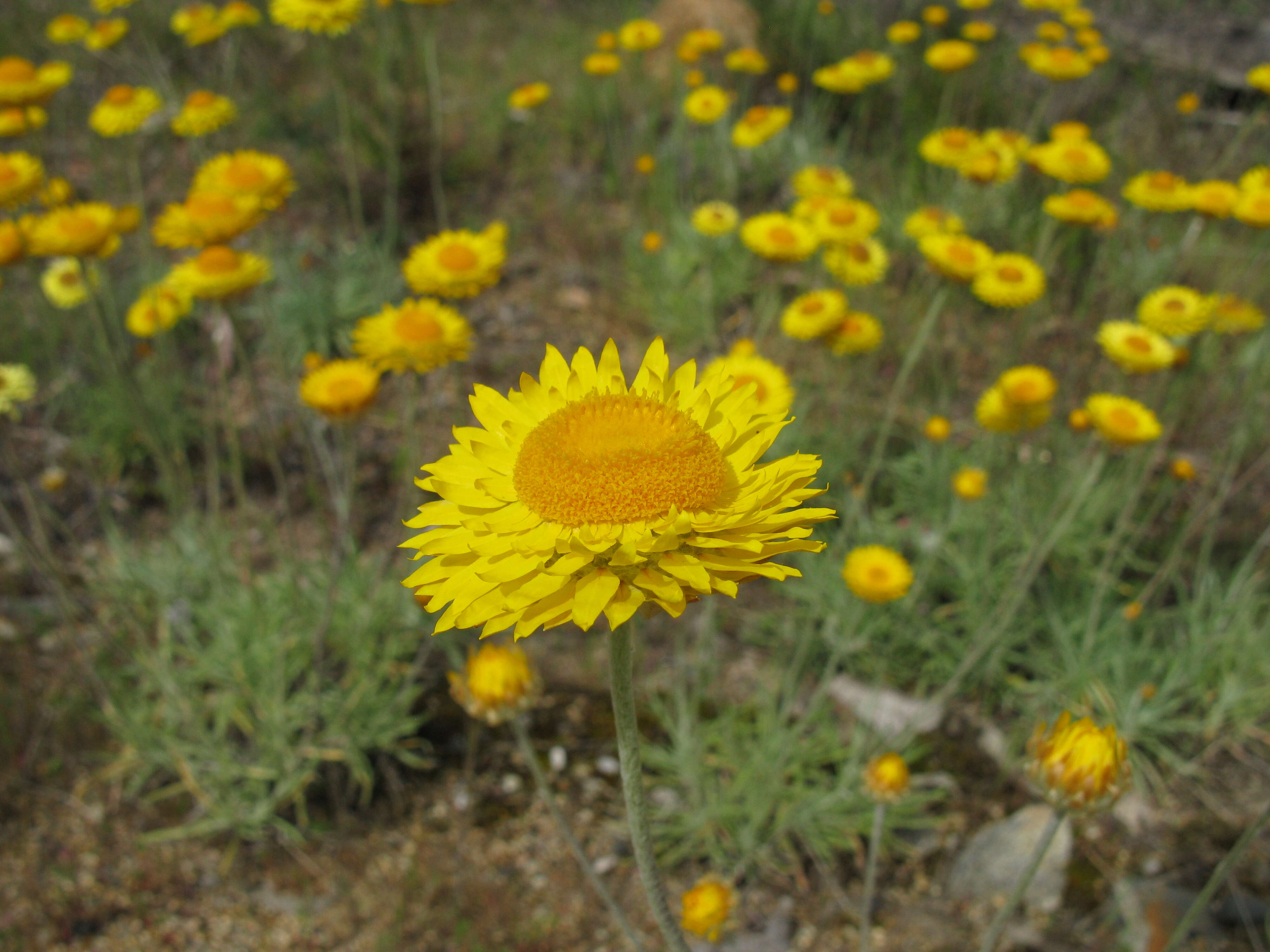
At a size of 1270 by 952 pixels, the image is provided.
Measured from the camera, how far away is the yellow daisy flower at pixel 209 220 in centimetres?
264

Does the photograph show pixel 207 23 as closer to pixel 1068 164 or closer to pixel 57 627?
pixel 57 627

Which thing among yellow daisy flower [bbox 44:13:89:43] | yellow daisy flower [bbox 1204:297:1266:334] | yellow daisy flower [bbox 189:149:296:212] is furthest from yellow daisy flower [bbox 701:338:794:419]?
yellow daisy flower [bbox 44:13:89:43]

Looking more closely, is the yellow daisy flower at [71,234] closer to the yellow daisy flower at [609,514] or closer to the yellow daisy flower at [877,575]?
the yellow daisy flower at [609,514]

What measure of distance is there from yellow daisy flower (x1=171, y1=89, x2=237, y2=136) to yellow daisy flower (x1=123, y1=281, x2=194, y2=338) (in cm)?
66

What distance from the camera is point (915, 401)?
15.0ft

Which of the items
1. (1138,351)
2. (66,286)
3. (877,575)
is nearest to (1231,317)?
(1138,351)

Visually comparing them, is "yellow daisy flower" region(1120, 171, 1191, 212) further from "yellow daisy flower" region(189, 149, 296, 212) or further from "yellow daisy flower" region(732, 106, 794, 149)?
"yellow daisy flower" region(189, 149, 296, 212)

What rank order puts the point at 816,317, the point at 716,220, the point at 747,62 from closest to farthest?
the point at 816,317, the point at 716,220, the point at 747,62

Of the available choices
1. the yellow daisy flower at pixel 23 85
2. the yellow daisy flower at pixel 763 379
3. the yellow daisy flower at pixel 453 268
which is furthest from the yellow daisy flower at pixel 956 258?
the yellow daisy flower at pixel 23 85

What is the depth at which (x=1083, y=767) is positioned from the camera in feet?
5.08

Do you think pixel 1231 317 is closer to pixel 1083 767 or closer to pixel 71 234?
pixel 1083 767

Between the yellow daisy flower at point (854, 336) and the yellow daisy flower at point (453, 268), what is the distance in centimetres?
124

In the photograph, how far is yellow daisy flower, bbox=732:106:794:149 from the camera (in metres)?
4.29

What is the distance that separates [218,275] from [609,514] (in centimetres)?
207
